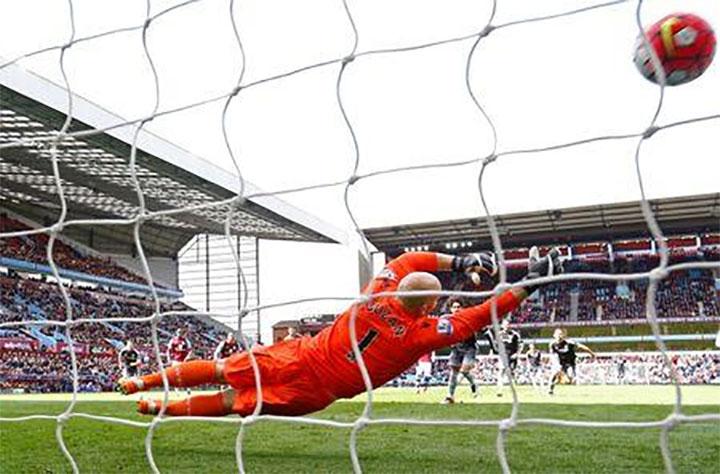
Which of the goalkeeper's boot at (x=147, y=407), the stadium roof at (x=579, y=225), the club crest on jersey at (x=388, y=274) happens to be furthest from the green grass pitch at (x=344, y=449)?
the stadium roof at (x=579, y=225)

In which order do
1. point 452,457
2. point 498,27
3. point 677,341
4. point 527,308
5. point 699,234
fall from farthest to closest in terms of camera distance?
1. point 527,308
2. point 677,341
3. point 699,234
4. point 452,457
5. point 498,27

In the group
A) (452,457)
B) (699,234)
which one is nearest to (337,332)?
(452,457)

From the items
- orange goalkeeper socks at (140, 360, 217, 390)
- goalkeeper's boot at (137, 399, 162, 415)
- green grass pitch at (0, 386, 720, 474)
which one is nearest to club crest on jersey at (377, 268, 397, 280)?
green grass pitch at (0, 386, 720, 474)

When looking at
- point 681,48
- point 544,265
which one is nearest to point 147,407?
point 544,265

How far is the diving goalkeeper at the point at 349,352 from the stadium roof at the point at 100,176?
4587 millimetres

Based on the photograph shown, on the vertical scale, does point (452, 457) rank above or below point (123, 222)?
below

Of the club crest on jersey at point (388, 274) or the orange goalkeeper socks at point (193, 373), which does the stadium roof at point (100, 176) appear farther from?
the club crest on jersey at point (388, 274)

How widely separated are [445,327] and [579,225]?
83.9ft

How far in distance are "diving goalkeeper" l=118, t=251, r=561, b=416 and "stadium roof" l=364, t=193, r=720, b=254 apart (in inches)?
698

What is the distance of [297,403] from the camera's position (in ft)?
15.5

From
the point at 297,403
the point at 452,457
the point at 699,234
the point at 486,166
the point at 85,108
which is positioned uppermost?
the point at 85,108

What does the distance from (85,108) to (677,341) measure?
1989 centimetres

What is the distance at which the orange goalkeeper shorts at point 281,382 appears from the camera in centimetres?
473

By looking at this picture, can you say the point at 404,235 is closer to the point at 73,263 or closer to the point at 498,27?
the point at 73,263
